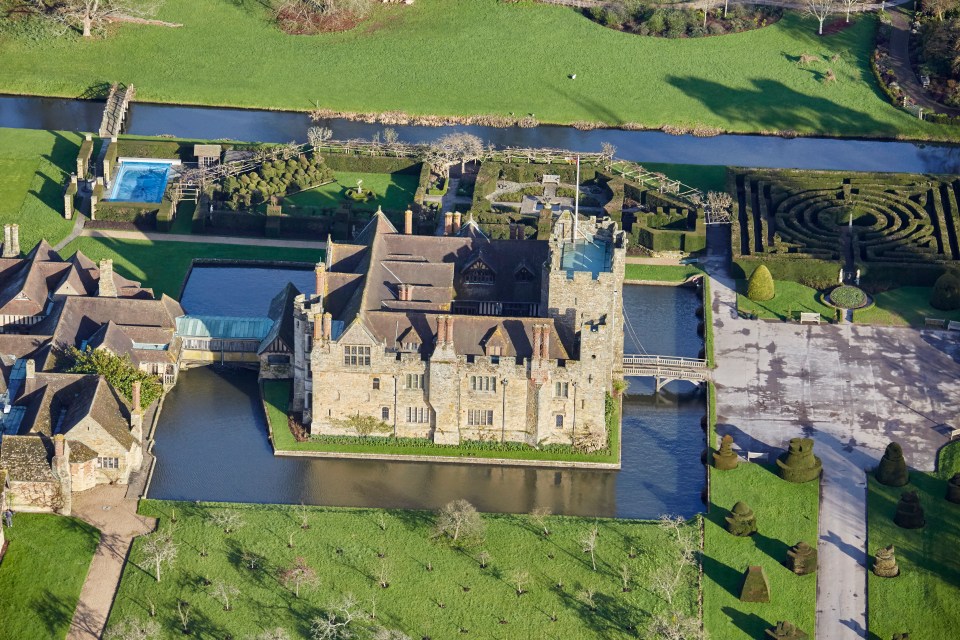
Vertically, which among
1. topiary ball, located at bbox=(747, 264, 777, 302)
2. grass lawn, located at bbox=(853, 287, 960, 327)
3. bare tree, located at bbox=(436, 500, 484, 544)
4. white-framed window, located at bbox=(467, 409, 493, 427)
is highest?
topiary ball, located at bbox=(747, 264, 777, 302)

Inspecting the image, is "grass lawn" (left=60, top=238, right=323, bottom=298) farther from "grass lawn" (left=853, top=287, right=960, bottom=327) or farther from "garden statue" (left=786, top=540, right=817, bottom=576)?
"garden statue" (left=786, top=540, right=817, bottom=576)

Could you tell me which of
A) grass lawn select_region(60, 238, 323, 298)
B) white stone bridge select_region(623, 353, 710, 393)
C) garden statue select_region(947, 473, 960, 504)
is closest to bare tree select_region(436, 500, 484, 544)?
white stone bridge select_region(623, 353, 710, 393)

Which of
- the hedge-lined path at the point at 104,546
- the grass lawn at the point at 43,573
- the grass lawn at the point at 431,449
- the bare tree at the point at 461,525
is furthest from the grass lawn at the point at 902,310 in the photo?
the grass lawn at the point at 43,573

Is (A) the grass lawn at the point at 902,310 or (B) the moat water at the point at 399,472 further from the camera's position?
(A) the grass lawn at the point at 902,310

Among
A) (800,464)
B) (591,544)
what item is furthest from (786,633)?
(800,464)

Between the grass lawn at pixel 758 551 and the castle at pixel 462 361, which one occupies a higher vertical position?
the castle at pixel 462 361

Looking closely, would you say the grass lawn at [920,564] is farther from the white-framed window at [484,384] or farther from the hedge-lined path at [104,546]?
the hedge-lined path at [104,546]
